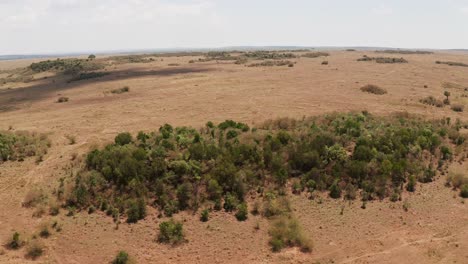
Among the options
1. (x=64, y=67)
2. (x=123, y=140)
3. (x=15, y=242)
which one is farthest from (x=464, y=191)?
(x=64, y=67)

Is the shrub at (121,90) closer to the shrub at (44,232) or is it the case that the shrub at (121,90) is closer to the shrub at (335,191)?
the shrub at (44,232)

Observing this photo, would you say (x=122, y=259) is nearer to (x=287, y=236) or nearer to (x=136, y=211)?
(x=136, y=211)

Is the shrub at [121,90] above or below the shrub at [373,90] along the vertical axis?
above

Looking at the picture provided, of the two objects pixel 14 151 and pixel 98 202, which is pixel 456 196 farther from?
pixel 14 151

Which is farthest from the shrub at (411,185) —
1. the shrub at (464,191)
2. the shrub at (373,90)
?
the shrub at (373,90)

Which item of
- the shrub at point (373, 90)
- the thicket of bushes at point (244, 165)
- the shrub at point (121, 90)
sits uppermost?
the shrub at point (121, 90)

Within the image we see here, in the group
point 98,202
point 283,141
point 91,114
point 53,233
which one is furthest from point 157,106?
point 53,233

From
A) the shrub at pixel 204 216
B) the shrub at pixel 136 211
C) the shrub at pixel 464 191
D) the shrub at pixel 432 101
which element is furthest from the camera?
the shrub at pixel 432 101
